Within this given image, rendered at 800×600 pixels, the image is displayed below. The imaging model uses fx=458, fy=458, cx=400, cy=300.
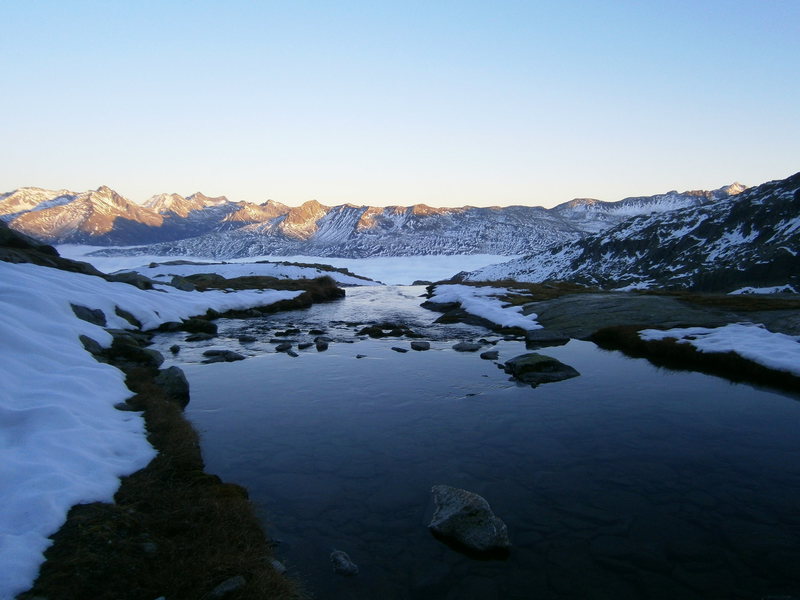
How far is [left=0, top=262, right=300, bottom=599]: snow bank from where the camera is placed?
8.23 metres

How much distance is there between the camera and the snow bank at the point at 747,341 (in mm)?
22797

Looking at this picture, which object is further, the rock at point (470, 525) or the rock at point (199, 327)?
the rock at point (199, 327)

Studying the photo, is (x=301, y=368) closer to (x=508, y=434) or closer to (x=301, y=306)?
(x=508, y=434)

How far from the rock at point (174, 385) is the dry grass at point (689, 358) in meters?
24.8

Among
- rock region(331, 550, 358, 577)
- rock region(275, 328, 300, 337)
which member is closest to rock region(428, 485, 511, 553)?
rock region(331, 550, 358, 577)

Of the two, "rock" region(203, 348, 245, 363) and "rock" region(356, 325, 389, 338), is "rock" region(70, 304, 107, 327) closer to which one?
"rock" region(203, 348, 245, 363)

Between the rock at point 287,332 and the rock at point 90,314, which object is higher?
the rock at point 90,314

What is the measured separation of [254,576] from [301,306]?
5424cm

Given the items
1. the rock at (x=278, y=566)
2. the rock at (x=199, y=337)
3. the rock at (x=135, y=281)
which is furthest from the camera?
the rock at (x=135, y=281)

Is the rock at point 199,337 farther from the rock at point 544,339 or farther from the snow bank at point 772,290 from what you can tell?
the snow bank at point 772,290

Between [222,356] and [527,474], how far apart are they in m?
20.3

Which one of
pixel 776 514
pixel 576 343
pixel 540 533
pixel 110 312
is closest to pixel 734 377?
pixel 576 343

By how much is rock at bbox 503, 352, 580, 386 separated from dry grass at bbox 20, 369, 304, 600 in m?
15.5

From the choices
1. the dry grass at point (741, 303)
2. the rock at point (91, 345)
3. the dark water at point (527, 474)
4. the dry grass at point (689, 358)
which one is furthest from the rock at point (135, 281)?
the dry grass at point (741, 303)
